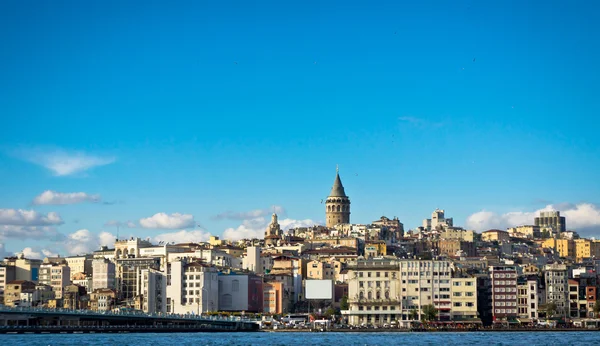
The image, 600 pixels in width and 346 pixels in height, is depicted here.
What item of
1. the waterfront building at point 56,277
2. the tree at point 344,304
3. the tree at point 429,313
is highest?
the waterfront building at point 56,277

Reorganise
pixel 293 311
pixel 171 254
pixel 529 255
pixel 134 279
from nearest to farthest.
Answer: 1. pixel 293 311
2. pixel 134 279
3. pixel 171 254
4. pixel 529 255

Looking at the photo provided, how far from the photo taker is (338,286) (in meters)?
140

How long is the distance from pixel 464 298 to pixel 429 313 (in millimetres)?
5034

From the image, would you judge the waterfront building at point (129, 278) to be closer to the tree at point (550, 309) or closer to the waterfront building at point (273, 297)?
the waterfront building at point (273, 297)

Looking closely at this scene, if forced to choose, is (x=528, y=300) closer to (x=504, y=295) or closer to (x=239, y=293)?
(x=504, y=295)

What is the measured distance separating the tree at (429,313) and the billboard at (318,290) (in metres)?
21.9

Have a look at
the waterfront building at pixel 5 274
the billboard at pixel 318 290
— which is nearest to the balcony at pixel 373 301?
the billboard at pixel 318 290

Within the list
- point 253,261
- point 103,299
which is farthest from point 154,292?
point 253,261

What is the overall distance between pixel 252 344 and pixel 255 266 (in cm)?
7060

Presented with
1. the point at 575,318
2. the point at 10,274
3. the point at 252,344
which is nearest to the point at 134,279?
the point at 10,274

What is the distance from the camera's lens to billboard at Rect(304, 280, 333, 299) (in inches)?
Answer: 5251

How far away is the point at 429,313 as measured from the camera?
112062 millimetres

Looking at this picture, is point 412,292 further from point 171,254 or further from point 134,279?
point 171,254

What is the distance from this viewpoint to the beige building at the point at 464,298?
114 m
